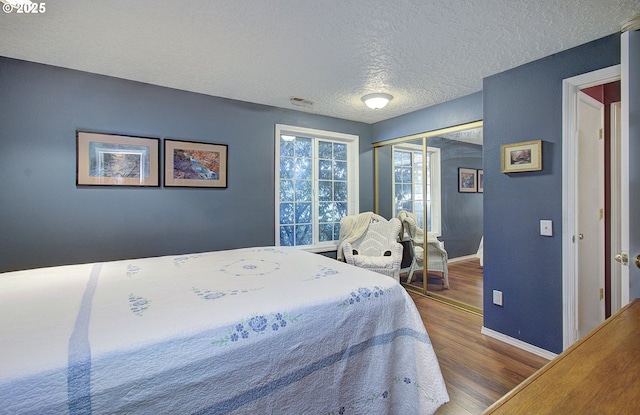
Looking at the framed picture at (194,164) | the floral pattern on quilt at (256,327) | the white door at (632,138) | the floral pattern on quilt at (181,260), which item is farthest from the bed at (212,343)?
the framed picture at (194,164)

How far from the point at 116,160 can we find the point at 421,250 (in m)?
3.62

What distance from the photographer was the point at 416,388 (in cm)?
153

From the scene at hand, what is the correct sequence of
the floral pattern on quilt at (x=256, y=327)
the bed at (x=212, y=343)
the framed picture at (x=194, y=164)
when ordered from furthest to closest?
the framed picture at (x=194, y=164) < the floral pattern on quilt at (x=256, y=327) < the bed at (x=212, y=343)

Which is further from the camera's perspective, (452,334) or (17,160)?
(452,334)

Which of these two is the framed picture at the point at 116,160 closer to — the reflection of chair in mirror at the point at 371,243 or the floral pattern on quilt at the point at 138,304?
the floral pattern on quilt at the point at 138,304

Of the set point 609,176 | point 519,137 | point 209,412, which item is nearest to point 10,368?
point 209,412

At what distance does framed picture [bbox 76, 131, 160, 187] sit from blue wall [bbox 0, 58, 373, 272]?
0.07 m

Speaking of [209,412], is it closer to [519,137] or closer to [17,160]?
[17,160]

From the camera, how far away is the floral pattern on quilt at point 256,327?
3.73 ft

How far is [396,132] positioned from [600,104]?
2.06 m

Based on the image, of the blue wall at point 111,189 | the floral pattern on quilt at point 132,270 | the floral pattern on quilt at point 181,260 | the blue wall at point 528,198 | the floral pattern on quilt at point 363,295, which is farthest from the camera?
the blue wall at point 111,189

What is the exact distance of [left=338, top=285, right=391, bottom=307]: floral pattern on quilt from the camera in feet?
4.78

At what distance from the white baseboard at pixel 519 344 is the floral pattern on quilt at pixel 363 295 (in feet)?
5.67

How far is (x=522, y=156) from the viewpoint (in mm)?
2447
